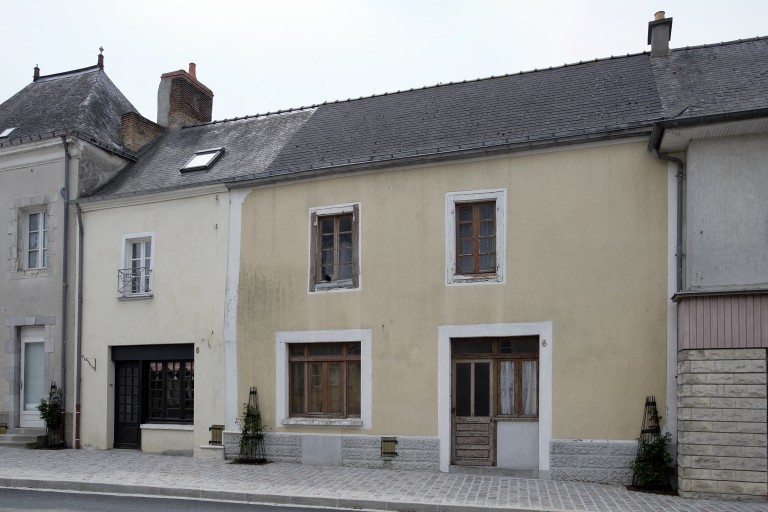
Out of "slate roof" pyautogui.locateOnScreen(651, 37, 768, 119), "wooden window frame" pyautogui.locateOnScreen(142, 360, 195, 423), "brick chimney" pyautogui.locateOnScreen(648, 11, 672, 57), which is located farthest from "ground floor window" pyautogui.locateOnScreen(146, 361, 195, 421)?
"brick chimney" pyautogui.locateOnScreen(648, 11, 672, 57)

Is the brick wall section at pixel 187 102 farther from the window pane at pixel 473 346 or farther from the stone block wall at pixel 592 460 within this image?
the stone block wall at pixel 592 460

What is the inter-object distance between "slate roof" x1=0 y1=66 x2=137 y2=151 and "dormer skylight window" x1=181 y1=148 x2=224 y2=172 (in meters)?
2.03

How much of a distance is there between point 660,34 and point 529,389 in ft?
24.0

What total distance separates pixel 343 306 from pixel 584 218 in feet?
14.3

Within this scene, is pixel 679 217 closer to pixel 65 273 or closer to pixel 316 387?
pixel 316 387

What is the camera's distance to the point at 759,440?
32.8 feet

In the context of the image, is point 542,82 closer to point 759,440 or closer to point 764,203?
point 764,203

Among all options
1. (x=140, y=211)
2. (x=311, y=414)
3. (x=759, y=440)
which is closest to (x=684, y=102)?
(x=759, y=440)

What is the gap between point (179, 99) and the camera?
19.4 m

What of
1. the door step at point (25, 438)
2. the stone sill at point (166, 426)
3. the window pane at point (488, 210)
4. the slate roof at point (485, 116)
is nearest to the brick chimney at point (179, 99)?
the slate roof at point (485, 116)

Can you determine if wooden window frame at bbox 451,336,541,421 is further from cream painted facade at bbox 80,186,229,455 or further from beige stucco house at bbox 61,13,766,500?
cream painted facade at bbox 80,186,229,455

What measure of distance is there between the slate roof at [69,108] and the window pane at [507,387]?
1023cm

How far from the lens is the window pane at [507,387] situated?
12.3 metres

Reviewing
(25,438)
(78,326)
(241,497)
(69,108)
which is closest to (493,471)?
(241,497)
